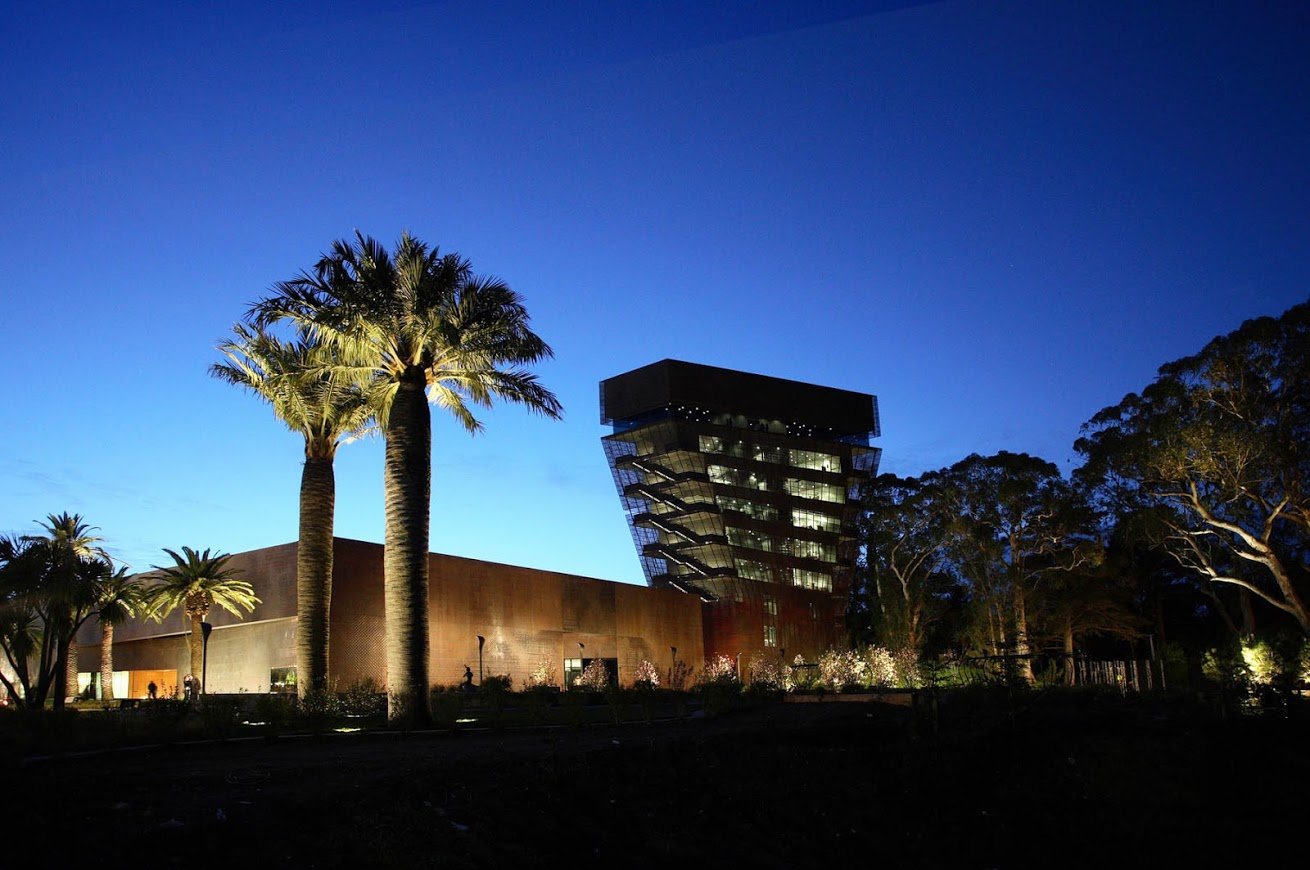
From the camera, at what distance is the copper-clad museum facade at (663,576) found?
4441 cm

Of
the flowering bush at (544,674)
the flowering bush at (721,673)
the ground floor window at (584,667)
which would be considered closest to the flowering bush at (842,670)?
the flowering bush at (721,673)

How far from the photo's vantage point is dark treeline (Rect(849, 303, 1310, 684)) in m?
37.6

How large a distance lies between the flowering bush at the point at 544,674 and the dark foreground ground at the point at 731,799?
107 ft

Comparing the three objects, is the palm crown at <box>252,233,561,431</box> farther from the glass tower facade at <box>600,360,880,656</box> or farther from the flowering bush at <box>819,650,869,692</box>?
the glass tower facade at <box>600,360,880,656</box>

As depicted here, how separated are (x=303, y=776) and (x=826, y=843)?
6.39 m

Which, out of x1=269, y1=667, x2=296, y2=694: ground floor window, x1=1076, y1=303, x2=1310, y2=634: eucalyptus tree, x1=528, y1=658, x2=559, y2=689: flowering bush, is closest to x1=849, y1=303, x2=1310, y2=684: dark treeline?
x1=1076, y1=303, x2=1310, y2=634: eucalyptus tree

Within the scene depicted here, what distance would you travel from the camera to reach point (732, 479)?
105438mm

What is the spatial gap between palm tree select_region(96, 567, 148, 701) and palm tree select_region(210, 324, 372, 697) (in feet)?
51.4

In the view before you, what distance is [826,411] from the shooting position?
119438 mm

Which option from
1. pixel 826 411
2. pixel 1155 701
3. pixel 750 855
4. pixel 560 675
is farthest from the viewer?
pixel 826 411

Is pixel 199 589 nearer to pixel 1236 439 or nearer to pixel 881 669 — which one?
pixel 881 669

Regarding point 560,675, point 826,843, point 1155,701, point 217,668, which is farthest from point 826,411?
point 826,843

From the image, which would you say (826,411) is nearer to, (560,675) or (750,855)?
(560,675)

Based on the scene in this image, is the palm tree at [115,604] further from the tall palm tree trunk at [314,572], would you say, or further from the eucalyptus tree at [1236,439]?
the eucalyptus tree at [1236,439]
